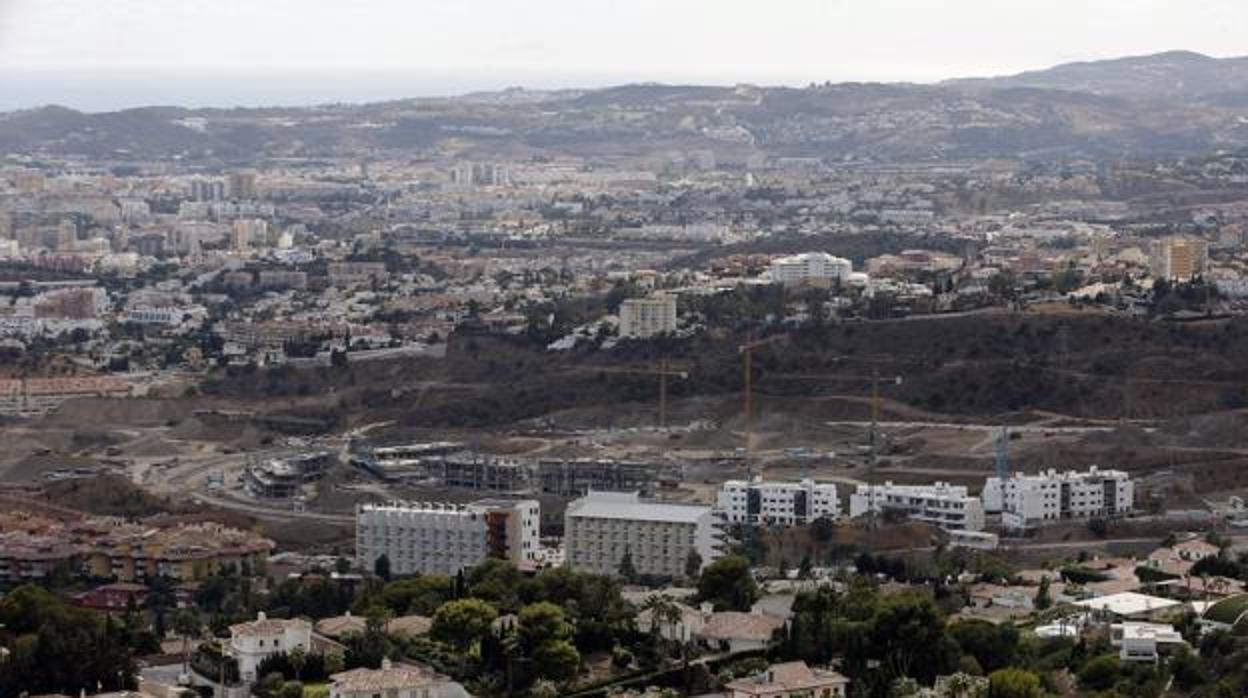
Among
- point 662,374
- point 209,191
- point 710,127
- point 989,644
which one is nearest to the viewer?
point 989,644

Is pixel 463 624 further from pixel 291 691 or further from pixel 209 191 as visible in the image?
pixel 209 191

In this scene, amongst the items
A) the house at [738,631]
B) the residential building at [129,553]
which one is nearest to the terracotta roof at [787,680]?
the house at [738,631]

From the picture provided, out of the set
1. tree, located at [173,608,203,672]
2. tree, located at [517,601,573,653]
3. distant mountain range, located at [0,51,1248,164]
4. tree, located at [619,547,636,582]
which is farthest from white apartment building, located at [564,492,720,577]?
distant mountain range, located at [0,51,1248,164]

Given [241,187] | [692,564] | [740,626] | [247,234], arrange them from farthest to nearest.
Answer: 1. [241,187]
2. [247,234]
3. [692,564]
4. [740,626]

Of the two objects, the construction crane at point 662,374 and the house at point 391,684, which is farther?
the construction crane at point 662,374

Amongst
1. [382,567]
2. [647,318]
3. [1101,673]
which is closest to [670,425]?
[647,318]

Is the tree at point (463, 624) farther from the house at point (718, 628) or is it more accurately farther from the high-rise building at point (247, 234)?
the high-rise building at point (247, 234)
